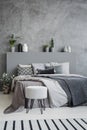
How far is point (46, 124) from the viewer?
386 centimetres

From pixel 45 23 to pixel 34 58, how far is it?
4.62 feet

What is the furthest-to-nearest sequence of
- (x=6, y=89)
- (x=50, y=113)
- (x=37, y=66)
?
(x=37, y=66) < (x=6, y=89) < (x=50, y=113)

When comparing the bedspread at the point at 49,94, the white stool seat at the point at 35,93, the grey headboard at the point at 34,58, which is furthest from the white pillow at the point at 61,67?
the white stool seat at the point at 35,93

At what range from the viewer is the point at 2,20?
313 inches

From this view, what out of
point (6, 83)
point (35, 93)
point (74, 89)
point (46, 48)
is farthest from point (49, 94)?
point (46, 48)

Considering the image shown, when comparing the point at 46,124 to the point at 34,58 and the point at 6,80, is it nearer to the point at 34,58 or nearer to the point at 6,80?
the point at 6,80

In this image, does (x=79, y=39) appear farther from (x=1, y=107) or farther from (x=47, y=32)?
(x=1, y=107)

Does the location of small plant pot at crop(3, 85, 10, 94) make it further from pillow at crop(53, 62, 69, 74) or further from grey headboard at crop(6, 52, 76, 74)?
pillow at crop(53, 62, 69, 74)

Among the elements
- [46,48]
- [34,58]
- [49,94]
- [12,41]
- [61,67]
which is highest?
[12,41]

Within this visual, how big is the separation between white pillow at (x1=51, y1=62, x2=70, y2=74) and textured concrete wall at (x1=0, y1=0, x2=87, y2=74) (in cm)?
78

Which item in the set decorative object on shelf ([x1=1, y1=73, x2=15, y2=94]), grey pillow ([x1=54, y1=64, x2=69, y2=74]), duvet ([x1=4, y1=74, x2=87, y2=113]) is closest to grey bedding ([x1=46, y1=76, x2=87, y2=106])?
duvet ([x1=4, y1=74, x2=87, y2=113])

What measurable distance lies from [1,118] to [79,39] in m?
5.20

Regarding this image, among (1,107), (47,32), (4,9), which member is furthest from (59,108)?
(4,9)

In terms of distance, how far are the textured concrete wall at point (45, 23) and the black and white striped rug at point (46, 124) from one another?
419cm
